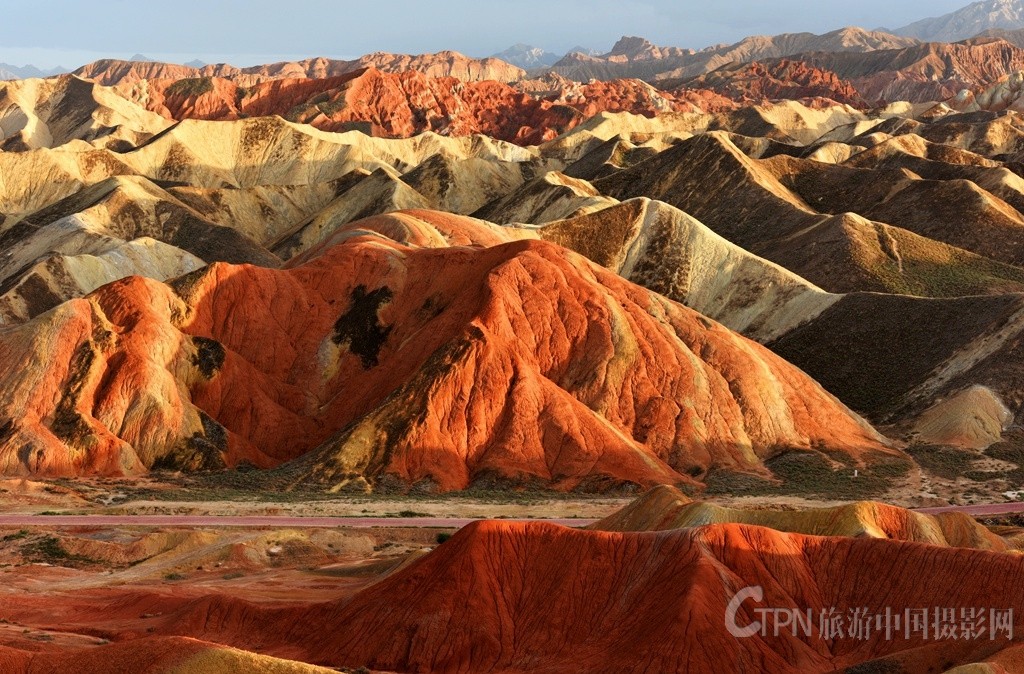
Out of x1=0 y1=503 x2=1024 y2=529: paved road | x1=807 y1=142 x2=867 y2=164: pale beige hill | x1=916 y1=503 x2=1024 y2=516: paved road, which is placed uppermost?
x1=807 y1=142 x2=867 y2=164: pale beige hill

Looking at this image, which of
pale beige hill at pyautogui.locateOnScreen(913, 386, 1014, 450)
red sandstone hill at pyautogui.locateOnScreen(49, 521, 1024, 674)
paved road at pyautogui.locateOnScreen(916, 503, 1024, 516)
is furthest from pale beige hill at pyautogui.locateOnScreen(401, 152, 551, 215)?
red sandstone hill at pyautogui.locateOnScreen(49, 521, 1024, 674)

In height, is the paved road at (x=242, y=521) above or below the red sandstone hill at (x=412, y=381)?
below

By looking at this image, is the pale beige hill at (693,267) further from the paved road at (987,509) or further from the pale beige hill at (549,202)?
the paved road at (987,509)

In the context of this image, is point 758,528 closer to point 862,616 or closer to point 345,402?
point 862,616

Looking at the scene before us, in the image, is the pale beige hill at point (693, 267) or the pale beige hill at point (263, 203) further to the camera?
the pale beige hill at point (263, 203)

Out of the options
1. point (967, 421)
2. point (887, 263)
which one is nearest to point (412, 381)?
point (967, 421)

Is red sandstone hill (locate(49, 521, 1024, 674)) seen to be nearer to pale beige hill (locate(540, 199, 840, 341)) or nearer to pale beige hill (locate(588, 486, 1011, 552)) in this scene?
pale beige hill (locate(588, 486, 1011, 552))

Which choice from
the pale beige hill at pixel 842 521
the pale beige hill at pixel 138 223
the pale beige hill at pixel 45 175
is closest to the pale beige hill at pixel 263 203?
the pale beige hill at pixel 138 223
